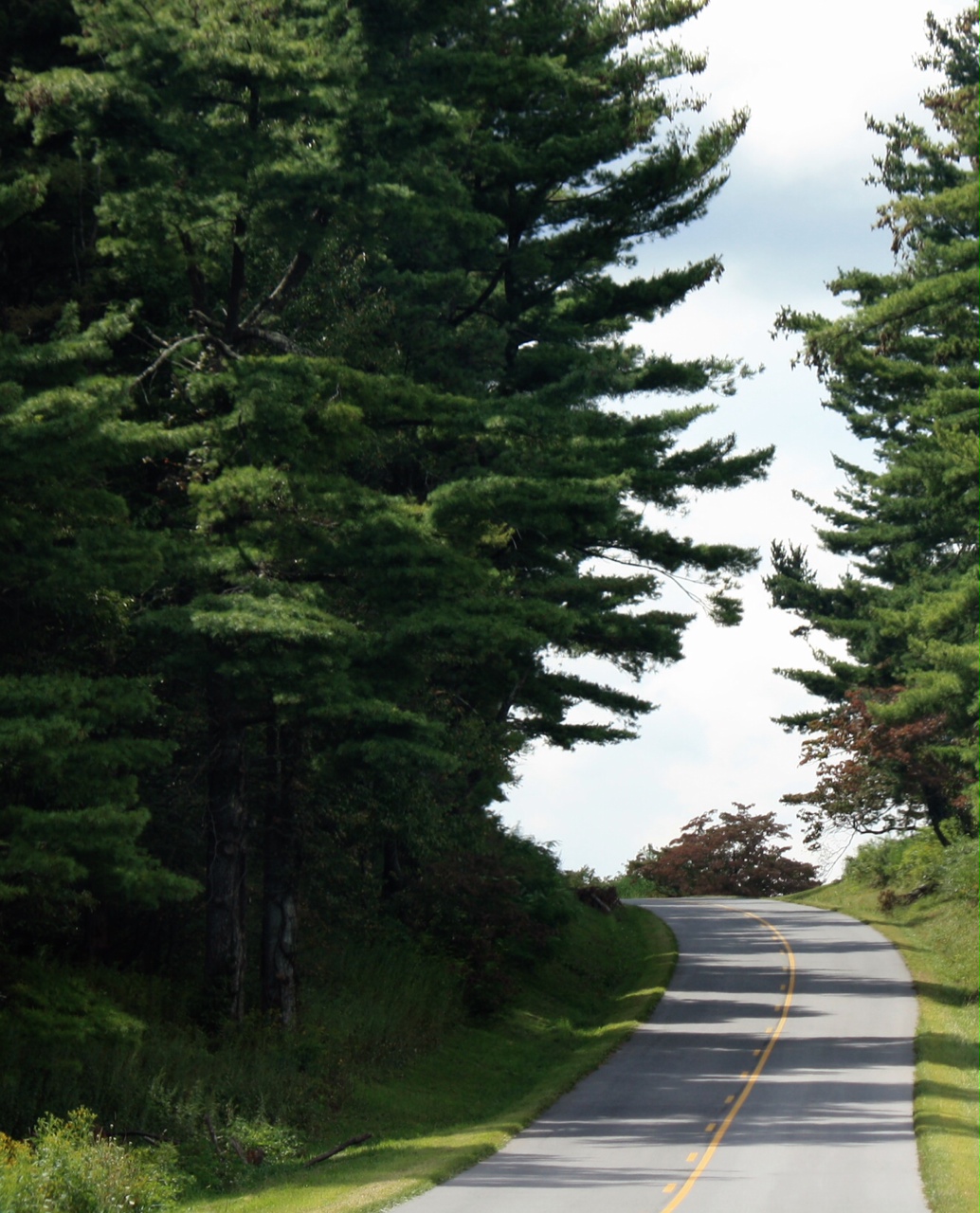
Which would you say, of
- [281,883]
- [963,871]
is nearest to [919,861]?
[963,871]

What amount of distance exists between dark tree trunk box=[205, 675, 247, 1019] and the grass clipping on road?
258cm

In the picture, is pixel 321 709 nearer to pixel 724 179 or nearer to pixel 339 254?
pixel 339 254

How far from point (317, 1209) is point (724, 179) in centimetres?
2529

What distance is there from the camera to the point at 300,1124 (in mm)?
19953

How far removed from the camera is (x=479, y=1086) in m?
24.8

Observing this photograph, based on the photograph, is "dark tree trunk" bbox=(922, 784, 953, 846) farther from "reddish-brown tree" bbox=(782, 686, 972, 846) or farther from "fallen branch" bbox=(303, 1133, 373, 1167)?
"fallen branch" bbox=(303, 1133, 373, 1167)

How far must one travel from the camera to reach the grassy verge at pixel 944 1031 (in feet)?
56.1

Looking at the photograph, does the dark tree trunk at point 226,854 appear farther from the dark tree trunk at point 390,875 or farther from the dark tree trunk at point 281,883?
the dark tree trunk at point 390,875

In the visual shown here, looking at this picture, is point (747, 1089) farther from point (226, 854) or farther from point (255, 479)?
point (255, 479)

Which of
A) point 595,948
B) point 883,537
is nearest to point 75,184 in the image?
point 595,948

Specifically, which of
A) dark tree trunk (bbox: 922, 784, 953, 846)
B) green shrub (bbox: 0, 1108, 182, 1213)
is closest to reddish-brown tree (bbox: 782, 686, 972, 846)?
dark tree trunk (bbox: 922, 784, 953, 846)

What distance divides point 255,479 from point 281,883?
22.5ft

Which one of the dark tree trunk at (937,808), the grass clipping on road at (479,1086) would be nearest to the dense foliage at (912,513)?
the dark tree trunk at (937,808)

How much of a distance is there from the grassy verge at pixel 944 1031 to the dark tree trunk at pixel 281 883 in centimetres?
972
